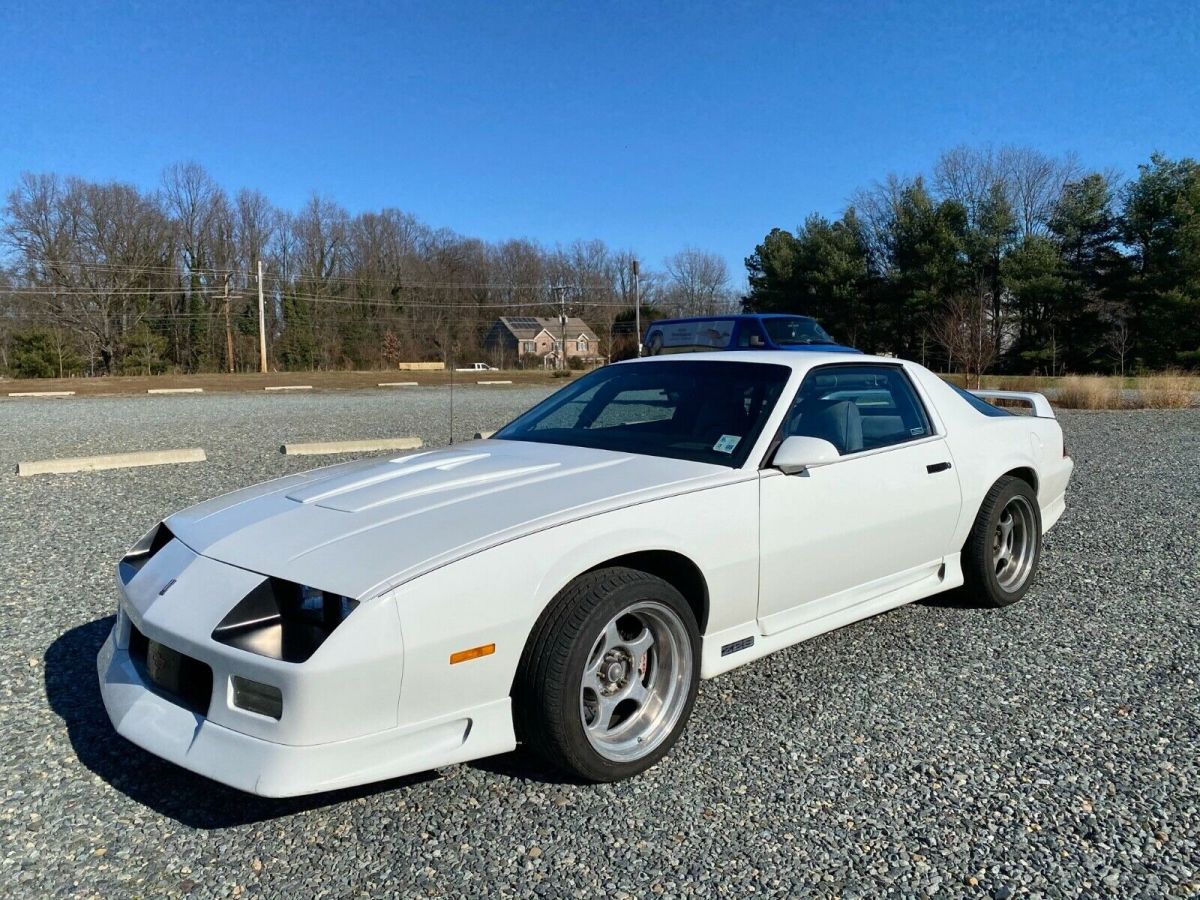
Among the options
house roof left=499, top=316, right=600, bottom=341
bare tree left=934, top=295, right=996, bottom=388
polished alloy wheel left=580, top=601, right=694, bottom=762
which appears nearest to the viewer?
polished alloy wheel left=580, top=601, right=694, bottom=762

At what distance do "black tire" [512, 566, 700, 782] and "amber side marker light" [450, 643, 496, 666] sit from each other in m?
0.15

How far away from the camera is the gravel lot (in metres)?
2.30

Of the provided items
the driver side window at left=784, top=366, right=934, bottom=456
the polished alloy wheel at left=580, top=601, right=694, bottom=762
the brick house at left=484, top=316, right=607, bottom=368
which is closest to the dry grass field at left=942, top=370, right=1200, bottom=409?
the driver side window at left=784, top=366, right=934, bottom=456

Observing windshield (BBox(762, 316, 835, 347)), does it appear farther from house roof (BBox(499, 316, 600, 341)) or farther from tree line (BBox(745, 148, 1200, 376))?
house roof (BBox(499, 316, 600, 341))

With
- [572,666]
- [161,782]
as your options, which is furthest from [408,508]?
[161,782]

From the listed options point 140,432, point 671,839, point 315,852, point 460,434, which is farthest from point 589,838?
point 140,432

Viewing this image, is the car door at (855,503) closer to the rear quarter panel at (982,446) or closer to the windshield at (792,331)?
the rear quarter panel at (982,446)

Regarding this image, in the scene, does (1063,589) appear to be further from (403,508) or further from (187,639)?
(187,639)

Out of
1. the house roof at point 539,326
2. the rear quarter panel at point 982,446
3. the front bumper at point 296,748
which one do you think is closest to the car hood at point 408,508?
the front bumper at point 296,748

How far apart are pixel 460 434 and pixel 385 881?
11.6 meters

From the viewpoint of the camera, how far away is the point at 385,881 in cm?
227

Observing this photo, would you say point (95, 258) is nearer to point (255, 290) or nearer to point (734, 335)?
point (255, 290)

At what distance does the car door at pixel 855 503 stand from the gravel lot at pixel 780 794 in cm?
42

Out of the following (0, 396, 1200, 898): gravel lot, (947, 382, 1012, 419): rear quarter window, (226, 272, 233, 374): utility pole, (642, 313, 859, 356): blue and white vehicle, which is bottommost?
(0, 396, 1200, 898): gravel lot
